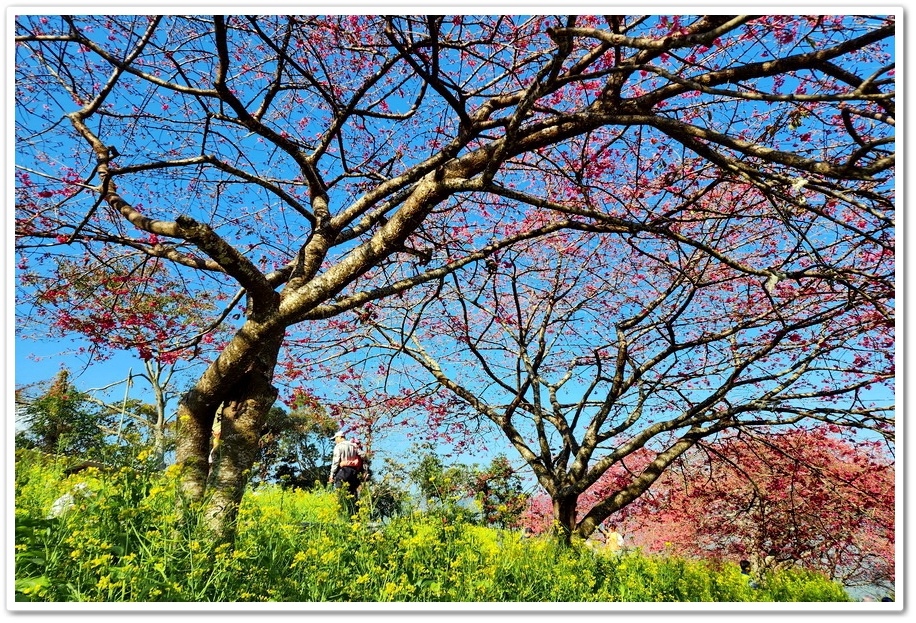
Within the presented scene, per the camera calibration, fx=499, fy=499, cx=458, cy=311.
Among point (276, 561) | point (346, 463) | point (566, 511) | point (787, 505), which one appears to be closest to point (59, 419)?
point (346, 463)

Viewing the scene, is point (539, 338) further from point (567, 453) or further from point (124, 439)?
point (124, 439)

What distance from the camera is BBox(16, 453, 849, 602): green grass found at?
83.7 inches

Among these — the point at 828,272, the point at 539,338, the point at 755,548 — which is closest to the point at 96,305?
the point at 539,338

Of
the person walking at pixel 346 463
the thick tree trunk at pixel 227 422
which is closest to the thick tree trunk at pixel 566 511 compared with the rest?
the person walking at pixel 346 463

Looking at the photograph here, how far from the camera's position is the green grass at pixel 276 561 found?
2.12 metres

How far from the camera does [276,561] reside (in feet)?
9.05

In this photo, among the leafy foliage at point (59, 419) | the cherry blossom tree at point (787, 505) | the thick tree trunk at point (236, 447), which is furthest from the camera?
the cherry blossom tree at point (787, 505)

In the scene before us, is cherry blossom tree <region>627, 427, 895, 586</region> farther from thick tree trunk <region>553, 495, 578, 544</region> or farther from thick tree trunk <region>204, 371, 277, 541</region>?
thick tree trunk <region>204, 371, 277, 541</region>

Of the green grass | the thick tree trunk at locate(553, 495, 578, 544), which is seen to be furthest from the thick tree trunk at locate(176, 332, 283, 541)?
the thick tree trunk at locate(553, 495, 578, 544)

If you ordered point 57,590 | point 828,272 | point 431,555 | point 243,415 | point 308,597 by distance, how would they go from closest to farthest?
1. point 57,590
2. point 308,597
3. point 828,272
4. point 431,555
5. point 243,415

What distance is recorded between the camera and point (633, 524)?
792 cm

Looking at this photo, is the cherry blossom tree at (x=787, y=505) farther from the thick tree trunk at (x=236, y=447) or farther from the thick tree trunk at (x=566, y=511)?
the thick tree trunk at (x=236, y=447)

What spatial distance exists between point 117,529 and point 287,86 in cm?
316

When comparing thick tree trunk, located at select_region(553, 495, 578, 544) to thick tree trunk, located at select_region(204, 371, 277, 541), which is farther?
Result: thick tree trunk, located at select_region(553, 495, 578, 544)
